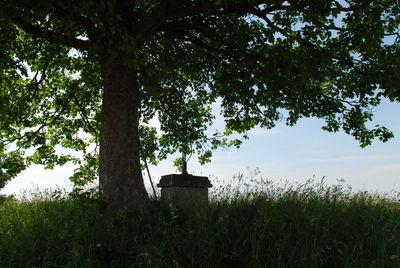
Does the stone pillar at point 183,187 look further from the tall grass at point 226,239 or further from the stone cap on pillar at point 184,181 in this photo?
the tall grass at point 226,239

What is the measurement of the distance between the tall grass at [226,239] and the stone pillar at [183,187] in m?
1.31

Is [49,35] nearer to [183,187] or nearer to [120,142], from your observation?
[120,142]

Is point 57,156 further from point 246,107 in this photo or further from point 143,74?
point 246,107

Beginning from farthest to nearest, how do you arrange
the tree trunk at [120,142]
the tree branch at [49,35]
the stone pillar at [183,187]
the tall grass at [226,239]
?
the stone pillar at [183,187]
the tree branch at [49,35]
the tree trunk at [120,142]
the tall grass at [226,239]

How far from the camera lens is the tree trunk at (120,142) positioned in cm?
877

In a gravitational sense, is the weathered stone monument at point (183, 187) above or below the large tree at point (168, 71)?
below

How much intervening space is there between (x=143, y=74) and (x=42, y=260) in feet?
23.0

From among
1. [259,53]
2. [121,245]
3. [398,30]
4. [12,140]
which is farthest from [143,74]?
[398,30]

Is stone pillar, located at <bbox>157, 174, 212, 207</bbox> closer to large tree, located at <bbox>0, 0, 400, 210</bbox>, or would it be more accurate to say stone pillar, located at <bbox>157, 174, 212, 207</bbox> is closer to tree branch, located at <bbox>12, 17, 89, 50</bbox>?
large tree, located at <bbox>0, 0, 400, 210</bbox>

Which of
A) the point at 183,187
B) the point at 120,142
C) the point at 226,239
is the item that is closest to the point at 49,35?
the point at 120,142

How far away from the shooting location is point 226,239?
593 centimetres

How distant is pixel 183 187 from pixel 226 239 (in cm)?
407

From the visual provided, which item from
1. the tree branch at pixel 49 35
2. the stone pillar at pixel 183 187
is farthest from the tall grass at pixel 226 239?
the tree branch at pixel 49 35

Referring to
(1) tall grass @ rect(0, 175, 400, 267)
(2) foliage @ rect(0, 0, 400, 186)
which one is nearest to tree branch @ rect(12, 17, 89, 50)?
(2) foliage @ rect(0, 0, 400, 186)
